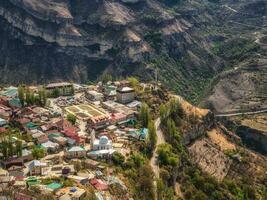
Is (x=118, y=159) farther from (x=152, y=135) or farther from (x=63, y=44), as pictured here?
(x=63, y=44)

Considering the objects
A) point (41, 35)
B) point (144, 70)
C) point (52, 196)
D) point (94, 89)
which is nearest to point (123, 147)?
point (52, 196)

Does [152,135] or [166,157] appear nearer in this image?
[166,157]

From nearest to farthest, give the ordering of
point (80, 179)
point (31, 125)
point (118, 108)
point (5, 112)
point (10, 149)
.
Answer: point (80, 179) → point (10, 149) → point (31, 125) → point (5, 112) → point (118, 108)

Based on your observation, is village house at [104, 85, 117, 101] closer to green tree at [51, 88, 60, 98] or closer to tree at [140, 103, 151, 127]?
green tree at [51, 88, 60, 98]

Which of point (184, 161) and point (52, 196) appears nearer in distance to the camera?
point (52, 196)

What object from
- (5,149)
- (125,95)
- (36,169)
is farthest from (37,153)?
(125,95)

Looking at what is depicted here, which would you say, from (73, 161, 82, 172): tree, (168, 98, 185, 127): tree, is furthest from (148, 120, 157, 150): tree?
(73, 161, 82, 172): tree

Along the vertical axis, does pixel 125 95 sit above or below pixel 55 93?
above

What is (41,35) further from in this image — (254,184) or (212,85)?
(254,184)

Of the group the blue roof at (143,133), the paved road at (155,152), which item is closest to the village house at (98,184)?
the paved road at (155,152)
